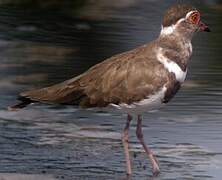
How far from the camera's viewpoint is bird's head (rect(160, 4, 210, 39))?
8.41m

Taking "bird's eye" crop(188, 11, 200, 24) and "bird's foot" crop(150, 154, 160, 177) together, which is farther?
"bird's eye" crop(188, 11, 200, 24)

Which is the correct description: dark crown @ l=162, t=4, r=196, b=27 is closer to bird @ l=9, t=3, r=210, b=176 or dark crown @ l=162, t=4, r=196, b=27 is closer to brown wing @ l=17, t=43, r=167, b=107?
bird @ l=9, t=3, r=210, b=176

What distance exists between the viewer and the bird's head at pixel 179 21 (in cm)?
841

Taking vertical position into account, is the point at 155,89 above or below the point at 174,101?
above

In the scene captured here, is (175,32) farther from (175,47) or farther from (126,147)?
(126,147)

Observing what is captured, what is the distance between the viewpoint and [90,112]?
386 inches

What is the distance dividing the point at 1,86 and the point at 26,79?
0.38 metres

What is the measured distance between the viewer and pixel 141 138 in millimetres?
8508

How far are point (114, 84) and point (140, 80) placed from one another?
0.23m

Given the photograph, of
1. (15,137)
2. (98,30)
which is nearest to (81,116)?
(15,137)

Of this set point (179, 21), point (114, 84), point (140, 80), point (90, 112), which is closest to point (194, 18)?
point (179, 21)

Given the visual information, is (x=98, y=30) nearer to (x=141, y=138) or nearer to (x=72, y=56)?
(x=72, y=56)

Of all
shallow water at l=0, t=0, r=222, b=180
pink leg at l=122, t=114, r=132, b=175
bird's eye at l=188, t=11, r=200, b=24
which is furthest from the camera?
bird's eye at l=188, t=11, r=200, b=24

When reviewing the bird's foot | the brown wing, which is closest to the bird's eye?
the brown wing
